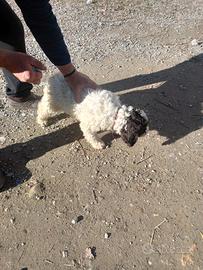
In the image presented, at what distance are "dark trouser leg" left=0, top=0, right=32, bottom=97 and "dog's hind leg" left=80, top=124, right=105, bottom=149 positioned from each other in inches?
36.4

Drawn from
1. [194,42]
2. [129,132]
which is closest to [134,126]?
[129,132]

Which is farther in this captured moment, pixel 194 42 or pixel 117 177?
pixel 194 42

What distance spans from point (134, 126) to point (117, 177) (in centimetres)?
51

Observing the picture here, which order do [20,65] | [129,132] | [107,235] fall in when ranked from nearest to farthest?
[20,65] → [107,235] → [129,132]

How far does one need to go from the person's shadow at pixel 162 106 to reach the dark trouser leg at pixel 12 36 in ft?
2.05

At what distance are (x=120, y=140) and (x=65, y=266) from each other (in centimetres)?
138

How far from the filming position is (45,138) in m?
4.07

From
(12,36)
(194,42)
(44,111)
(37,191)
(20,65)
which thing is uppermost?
(20,65)

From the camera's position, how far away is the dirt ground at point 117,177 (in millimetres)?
3146

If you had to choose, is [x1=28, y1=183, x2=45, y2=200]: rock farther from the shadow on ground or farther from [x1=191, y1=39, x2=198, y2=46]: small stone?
[x1=191, y1=39, x2=198, y2=46]: small stone

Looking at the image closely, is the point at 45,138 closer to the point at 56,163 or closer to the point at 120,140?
the point at 56,163

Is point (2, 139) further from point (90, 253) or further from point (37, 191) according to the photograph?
point (90, 253)

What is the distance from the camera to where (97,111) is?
11.7 feet

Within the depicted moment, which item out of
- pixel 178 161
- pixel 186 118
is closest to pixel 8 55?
pixel 178 161
